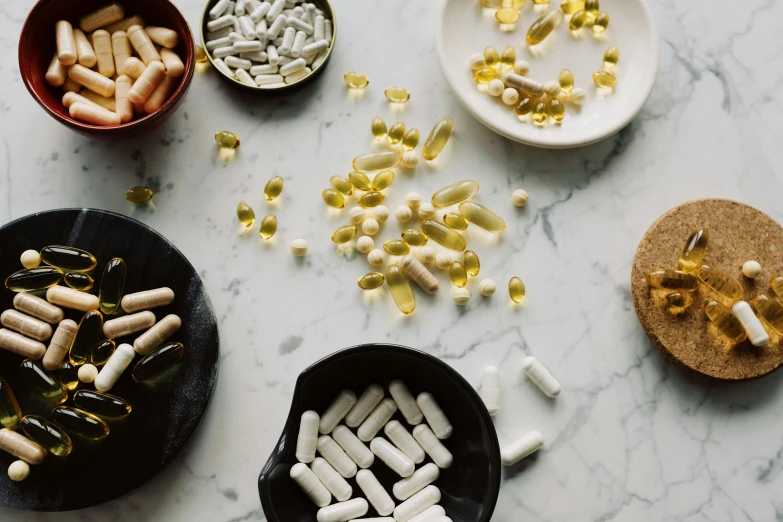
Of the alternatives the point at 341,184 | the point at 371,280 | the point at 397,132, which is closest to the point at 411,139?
the point at 397,132

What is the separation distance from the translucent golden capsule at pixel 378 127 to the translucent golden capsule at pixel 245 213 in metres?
0.24

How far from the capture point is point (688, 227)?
43.2 inches

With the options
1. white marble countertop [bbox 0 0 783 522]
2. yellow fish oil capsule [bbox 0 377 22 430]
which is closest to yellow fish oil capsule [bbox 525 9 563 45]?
white marble countertop [bbox 0 0 783 522]

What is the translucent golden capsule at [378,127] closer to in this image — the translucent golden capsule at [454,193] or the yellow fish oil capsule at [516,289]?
the translucent golden capsule at [454,193]

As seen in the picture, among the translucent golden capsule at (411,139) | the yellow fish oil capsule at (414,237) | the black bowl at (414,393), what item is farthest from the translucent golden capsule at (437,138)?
the black bowl at (414,393)

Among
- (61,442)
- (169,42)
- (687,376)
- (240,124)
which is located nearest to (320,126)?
(240,124)

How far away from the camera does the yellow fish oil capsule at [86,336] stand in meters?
0.98

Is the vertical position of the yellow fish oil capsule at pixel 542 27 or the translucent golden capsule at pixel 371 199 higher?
the yellow fish oil capsule at pixel 542 27

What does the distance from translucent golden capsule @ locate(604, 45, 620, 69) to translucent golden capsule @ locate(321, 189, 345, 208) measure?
500 millimetres

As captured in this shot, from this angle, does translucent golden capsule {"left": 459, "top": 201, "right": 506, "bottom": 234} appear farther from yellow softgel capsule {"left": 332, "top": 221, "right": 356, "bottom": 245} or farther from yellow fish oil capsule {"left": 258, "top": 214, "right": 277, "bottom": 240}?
yellow fish oil capsule {"left": 258, "top": 214, "right": 277, "bottom": 240}

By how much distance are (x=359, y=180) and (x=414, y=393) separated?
1.12ft

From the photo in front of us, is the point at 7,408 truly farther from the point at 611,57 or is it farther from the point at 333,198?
the point at 611,57

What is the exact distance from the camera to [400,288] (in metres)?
1.06

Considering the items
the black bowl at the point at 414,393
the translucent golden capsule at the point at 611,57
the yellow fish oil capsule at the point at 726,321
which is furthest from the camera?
the translucent golden capsule at the point at 611,57
